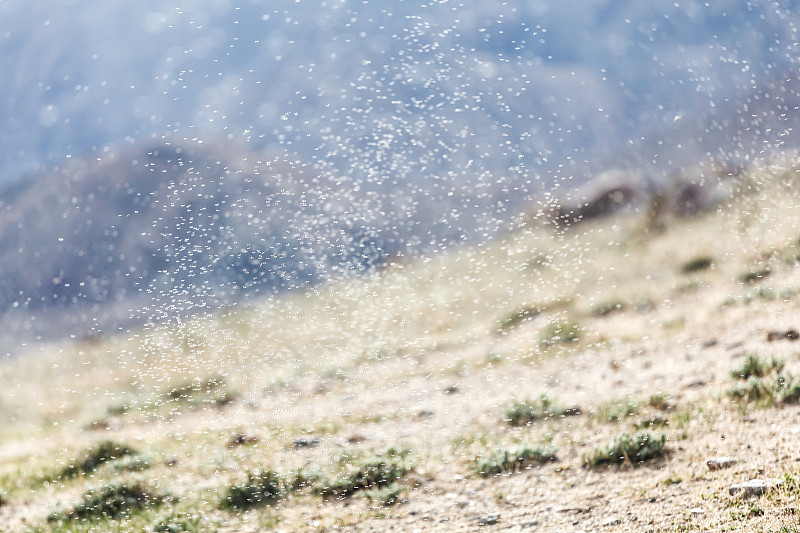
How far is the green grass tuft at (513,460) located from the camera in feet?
22.3

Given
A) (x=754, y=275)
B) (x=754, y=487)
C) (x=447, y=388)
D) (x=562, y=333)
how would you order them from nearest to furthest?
(x=754, y=487) < (x=447, y=388) < (x=562, y=333) < (x=754, y=275)

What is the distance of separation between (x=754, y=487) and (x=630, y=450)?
1474 millimetres

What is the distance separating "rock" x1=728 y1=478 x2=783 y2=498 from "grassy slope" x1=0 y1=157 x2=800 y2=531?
0.16 meters

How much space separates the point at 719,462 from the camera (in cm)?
588

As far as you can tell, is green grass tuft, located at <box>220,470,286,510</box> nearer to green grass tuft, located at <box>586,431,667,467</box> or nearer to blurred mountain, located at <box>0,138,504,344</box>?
blurred mountain, located at <box>0,138,504,344</box>

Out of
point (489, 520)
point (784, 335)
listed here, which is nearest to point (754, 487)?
point (489, 520)

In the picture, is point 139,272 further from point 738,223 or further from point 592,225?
point 592,225

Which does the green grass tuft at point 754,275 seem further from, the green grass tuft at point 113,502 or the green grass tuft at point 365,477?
the green grass tuft at point 113,502

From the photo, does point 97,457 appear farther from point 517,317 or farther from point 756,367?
point 517,317

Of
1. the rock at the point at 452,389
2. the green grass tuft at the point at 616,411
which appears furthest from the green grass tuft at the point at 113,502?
the rock at the point at 452,389

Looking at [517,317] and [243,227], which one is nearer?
[243,227]

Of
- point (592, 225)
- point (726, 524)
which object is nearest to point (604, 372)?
point (726, 524)

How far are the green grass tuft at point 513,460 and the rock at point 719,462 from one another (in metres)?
1.49

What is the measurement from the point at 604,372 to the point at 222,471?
19.4 ft
